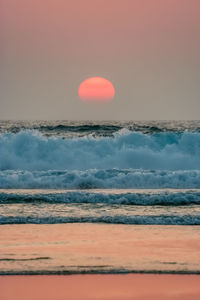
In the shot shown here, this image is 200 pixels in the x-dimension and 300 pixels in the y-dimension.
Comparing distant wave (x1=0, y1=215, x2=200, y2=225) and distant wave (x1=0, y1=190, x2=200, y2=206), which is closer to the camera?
distant wave (x1=0, y1=215, x2=200, y2=225)

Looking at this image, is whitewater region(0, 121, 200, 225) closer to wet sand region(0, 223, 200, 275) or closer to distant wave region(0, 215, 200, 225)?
distant wave region(0, 215, 200, 225)

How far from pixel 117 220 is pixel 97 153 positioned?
16.0 meters

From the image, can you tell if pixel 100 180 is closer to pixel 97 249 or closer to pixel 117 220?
pixel 117 220

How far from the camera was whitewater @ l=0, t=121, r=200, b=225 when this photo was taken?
42.8 ft

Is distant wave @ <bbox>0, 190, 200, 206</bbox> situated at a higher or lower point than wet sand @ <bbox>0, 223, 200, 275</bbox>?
lower
